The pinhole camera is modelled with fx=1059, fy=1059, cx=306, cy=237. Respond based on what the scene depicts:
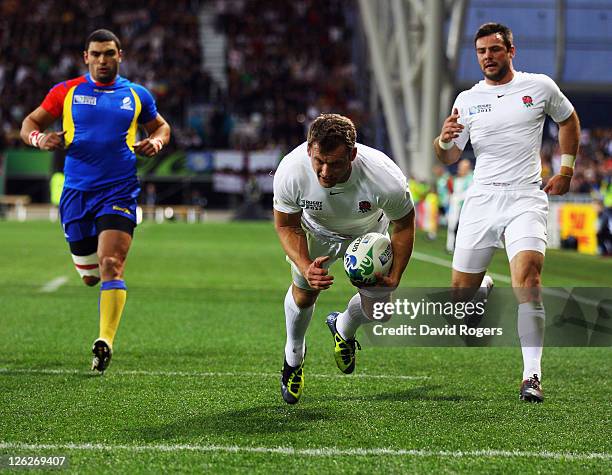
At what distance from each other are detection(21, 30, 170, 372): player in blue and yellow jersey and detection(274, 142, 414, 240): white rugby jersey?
7.30 ft

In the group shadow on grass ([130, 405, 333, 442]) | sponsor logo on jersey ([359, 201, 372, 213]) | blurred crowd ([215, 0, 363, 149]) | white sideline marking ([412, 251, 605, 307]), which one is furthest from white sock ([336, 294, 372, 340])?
blurred crowd ([215, 0, 363, 149])

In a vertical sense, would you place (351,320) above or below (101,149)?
below

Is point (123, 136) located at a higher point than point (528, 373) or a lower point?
higher

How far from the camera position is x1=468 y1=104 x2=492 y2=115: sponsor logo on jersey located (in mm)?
7062

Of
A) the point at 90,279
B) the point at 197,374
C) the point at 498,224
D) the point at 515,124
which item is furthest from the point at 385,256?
the point at 90,279

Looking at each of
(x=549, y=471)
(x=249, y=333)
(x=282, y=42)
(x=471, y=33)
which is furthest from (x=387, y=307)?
(x=282, y=42)

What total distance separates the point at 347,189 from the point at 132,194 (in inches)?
106

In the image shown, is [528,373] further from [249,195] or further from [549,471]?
[249,195]

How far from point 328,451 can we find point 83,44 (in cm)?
4433

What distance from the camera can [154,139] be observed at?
774 cm

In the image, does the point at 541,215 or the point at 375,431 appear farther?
the point at 541,215

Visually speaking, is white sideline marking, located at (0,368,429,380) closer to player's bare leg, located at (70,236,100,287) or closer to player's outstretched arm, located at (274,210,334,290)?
player's bare leg, located at (70,236,100,287)

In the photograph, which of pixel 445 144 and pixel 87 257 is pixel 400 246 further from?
pixel 87 257

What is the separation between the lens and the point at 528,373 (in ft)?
20.8
